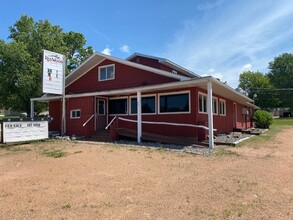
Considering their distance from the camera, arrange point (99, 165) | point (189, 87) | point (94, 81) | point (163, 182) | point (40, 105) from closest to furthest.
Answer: point (163, 182) → point (99, 165) → point (189, 87) → point (94, 81) → point (40, 105)

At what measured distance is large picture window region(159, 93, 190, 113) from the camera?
15.2 metres

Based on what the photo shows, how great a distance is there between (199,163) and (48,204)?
532 cm

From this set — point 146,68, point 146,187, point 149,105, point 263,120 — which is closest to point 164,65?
point 146,68

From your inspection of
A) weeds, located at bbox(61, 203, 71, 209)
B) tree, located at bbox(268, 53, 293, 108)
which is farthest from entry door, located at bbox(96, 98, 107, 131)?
tree, located at bbox(268, 53, 293, 108)

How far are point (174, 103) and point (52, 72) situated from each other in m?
7.48

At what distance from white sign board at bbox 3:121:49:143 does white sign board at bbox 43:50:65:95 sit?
2072 mm

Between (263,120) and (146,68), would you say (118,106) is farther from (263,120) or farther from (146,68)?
(263,120)

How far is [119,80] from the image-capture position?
59.6 ft

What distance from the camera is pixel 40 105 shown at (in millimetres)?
32844

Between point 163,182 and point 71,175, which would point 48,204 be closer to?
point 71,175

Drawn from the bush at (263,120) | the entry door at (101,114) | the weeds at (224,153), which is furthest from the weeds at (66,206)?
the bush at (263,120)

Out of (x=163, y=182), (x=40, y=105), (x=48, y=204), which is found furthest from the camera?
(x=40, y=105)

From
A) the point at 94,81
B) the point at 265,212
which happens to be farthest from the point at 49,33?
the point at 265,212

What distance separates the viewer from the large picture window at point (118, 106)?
18102 mm
